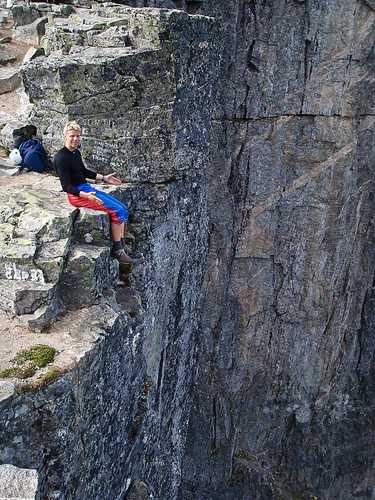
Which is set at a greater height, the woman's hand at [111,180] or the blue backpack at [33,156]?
the blue backpack at [33,156]

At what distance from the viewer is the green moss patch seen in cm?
796

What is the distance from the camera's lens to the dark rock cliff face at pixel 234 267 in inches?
454

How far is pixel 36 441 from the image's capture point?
8273mm

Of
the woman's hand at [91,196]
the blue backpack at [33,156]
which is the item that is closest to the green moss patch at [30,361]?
the woman's hand at [91,196]

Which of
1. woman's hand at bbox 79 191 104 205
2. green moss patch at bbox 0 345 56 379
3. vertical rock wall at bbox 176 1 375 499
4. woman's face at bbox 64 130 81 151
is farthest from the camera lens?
vertical rock wall at bbox 176 1 375 499

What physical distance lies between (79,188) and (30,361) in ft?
13.7

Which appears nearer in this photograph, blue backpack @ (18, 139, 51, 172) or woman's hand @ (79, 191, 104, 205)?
woman's hand @ (79, 191, 104, 205)

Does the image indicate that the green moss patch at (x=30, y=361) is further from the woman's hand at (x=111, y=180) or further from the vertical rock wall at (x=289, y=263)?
the vertical rock wall at (x=289, y=263)

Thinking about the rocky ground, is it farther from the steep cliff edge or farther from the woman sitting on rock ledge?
the woman sitting on rock ledge

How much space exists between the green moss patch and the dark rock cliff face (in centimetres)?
41

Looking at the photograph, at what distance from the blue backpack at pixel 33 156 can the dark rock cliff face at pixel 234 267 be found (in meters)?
0.52

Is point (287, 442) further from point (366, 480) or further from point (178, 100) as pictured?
point (178, 100)

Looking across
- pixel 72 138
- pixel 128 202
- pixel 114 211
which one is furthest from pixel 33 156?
pixel 114 211

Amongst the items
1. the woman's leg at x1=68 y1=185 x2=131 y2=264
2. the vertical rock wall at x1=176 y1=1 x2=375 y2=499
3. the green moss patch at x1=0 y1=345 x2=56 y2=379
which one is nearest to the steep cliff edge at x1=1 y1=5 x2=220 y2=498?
the green moss patch at x1=0 y1=345 x2=56 y2=379
